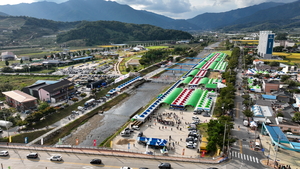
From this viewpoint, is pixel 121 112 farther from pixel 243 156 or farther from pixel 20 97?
pixel 243 156

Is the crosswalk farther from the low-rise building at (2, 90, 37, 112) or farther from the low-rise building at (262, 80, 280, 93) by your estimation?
the low-rise building at (2, 90, 37, 112)

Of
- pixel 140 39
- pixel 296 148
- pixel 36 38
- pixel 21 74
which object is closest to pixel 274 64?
pixel 296 148

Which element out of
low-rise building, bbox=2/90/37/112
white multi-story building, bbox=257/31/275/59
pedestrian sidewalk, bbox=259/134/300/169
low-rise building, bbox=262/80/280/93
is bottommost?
pedestrian sidewalk, bbox=259/134/300/169

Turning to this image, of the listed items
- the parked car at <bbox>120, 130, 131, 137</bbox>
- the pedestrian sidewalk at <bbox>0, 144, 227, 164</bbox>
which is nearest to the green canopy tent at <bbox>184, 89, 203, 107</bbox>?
the parked car at <bbox>120, 130, 131, 137</bbox>

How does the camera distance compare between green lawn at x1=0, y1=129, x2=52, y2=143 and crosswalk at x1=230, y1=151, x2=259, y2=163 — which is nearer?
crosswalk at x1=230, y1=151, x2=259, y2=163

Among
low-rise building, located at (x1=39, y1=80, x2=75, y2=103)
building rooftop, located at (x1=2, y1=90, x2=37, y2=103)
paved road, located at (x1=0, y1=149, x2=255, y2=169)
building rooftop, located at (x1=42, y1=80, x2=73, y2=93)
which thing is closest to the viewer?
paved road, located at (x1=0, y1=149, x2=255, y2=169)

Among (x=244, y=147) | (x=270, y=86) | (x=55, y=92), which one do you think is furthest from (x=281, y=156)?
(x=55, y=92)

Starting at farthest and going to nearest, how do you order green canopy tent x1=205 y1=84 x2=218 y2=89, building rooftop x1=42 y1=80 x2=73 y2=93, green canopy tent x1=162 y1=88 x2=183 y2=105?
green canopy tent x1=205 y1=84 x2=218 y2=89 < building rooftop x1=42 y1=80 x2=73 y2=93 < green canopy tent x1=162 y1=88 x2=183 y2=105

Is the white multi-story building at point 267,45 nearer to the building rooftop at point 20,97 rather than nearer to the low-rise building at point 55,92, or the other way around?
the low-rise building at point 55,92
